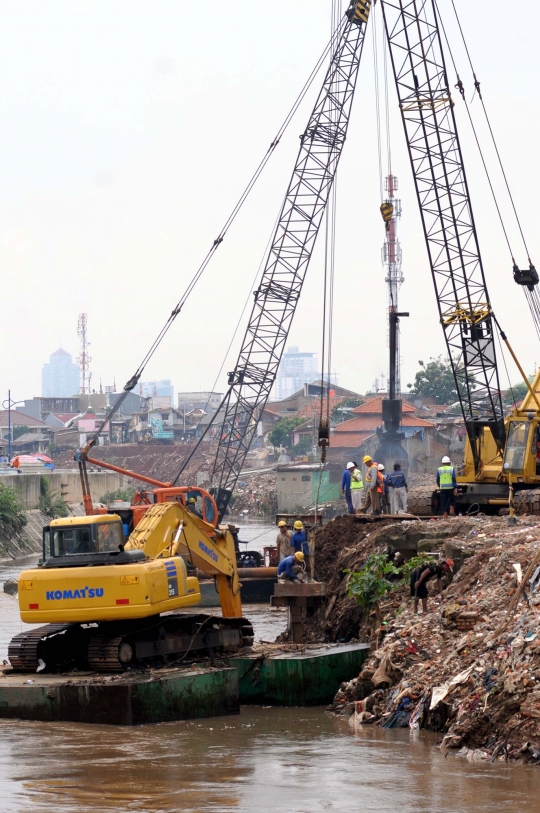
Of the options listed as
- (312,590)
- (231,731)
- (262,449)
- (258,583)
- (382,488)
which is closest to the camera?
(231,731)

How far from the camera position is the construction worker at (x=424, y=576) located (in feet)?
63.4

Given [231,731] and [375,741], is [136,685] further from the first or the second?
[375,741]

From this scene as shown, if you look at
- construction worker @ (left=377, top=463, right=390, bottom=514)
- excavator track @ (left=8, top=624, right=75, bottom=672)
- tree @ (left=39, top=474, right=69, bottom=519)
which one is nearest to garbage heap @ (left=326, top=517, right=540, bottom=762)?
excavator track @ (left=8, top=624, right=75, bottom=672)

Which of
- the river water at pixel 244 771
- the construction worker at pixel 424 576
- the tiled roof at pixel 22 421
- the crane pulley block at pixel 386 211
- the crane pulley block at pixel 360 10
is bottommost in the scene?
the river water at pixel 244 771

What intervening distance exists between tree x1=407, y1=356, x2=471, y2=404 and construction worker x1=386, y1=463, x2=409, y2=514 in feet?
272

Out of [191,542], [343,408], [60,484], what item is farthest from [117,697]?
[343,408]

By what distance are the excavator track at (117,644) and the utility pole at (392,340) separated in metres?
27.4

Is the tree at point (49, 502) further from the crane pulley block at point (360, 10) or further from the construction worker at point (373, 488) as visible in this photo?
the construction worker at point (373, 488)

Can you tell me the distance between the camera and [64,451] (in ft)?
438

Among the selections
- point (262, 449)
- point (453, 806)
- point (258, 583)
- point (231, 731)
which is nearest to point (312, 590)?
point (231, 731)

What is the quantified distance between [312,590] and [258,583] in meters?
14.2

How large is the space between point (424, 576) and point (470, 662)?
3.66 metres

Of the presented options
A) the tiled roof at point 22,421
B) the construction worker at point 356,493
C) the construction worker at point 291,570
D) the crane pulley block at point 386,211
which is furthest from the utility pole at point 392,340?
the tiled roof at point 22,421

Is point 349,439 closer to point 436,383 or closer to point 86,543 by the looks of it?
point 436,383
